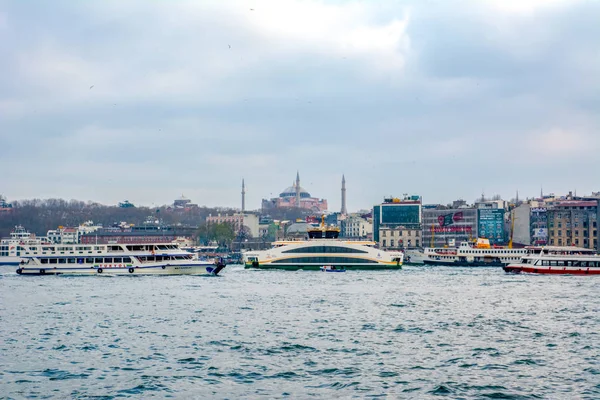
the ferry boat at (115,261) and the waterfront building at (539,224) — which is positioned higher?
the waterfront building at (539,224)

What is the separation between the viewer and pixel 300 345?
30734 mm

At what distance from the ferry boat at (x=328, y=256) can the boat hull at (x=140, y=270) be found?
41.1 ft

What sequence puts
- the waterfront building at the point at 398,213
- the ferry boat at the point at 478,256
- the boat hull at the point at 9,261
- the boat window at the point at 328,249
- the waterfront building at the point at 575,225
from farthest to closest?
the waterfront building at the point at 398,213 → the waterfront building at the point at 575,225 → the boat hull at the point at 9,261 → the ferry boat at the point at 478,256 → the boat window at the point at 328,249

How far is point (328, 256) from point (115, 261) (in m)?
21.9

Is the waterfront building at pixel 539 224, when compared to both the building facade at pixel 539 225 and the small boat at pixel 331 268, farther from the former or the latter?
the small boat at pixel 331 268

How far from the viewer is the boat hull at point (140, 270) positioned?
7744cm

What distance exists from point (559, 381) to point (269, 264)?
69.2 metres

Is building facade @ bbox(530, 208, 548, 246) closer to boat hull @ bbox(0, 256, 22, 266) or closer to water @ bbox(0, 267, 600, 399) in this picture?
boat hull @ bbox(0, 256, 22, 266)

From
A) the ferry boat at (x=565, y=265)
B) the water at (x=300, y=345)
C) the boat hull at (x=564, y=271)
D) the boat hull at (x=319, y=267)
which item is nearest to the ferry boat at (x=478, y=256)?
the boat hull at (x=319, y=267)

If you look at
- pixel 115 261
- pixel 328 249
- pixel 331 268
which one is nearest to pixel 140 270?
pixel 115 261

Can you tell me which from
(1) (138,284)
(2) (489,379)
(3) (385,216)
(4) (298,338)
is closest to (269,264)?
(1) (138,284)

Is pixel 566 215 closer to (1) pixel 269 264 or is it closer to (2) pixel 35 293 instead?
(1) pixel 269 264

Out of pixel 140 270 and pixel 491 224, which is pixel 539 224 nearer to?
pixel 491 224

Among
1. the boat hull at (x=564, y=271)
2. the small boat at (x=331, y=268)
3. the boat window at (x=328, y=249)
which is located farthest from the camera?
the boat window at (x=328, y=249)
